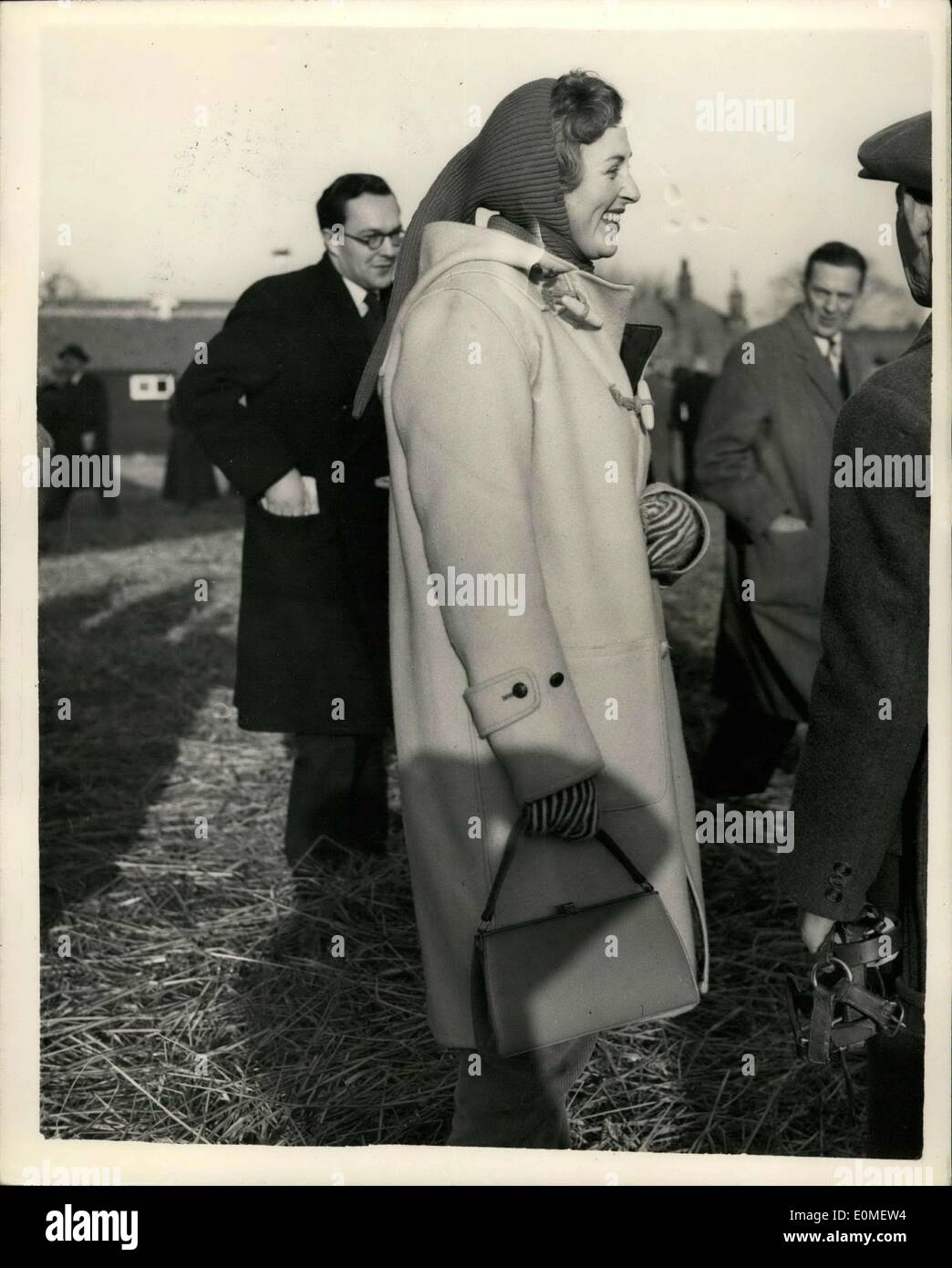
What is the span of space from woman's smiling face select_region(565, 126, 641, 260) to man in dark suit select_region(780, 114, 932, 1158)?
0.40 metres

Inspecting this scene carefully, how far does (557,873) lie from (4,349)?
1.38 meters

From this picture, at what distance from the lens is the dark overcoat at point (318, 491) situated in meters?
3.95

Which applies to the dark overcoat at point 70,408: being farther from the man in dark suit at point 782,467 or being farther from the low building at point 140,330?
the man in dark suit at point 782,467

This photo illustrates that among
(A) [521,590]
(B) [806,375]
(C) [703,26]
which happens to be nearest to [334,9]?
(C) [703,26]

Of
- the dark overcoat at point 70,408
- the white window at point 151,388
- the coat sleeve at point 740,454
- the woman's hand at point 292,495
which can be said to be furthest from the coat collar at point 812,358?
the dark overcoat at point 70,408

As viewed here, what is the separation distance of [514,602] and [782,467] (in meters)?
2.90

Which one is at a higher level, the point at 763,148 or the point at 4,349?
the point at 763,148

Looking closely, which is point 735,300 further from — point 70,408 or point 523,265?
point 523,265

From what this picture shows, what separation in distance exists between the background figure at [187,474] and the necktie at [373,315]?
30.7 feet

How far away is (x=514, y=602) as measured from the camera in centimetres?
222

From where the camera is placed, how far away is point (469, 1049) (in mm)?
2449

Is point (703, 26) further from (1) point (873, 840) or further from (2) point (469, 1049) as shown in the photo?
(2) point (469, 1049)

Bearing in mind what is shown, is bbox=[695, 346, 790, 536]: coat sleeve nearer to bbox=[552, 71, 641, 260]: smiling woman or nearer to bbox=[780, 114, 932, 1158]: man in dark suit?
bbox=[552, 71, 641, 260]: smiling woman
